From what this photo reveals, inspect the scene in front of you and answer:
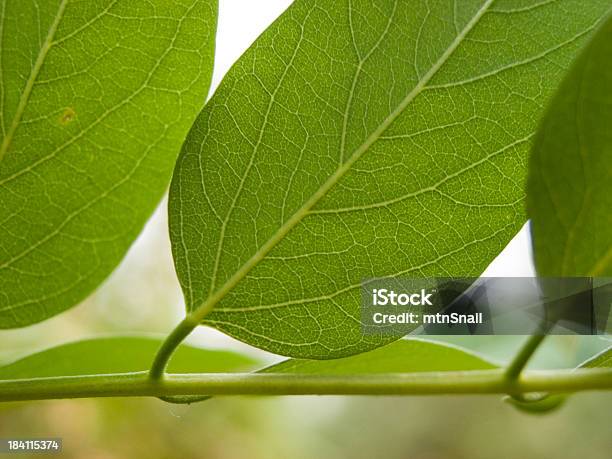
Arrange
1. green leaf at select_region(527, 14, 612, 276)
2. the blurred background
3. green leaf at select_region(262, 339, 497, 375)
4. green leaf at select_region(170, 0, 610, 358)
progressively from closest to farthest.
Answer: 1. green leaf at select_region(527, 14, 612, 276)
2. green leaf at select_region(170, 0, 610, 358)
3. green leaf at select_region(262, 339, 497, 375)
4. the blurred background

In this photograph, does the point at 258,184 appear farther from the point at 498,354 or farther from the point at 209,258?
the point at 498,354

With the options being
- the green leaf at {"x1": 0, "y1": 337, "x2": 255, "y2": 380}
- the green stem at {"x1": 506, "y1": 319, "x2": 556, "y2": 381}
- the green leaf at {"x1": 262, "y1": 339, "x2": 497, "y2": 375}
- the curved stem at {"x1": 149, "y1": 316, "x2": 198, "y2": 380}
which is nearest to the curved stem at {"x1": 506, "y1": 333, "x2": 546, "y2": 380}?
the green stem at {"x1": 506, "y1": 319, "x2": 556, "y2": 381}

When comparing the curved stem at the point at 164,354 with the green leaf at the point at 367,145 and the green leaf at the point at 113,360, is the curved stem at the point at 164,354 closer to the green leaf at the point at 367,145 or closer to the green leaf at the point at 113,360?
the green leaf at the point at 367,145

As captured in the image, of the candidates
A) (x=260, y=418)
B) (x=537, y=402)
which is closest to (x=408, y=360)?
(x=537, y=402)

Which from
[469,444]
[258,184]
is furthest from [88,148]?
[469,444]

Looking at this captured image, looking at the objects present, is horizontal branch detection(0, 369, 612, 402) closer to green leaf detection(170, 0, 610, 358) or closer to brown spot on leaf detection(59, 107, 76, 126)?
green leaf detection(170, 0, 610, 358)

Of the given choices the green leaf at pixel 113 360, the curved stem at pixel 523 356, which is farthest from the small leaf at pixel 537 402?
the green leaf at pixel 113 360
